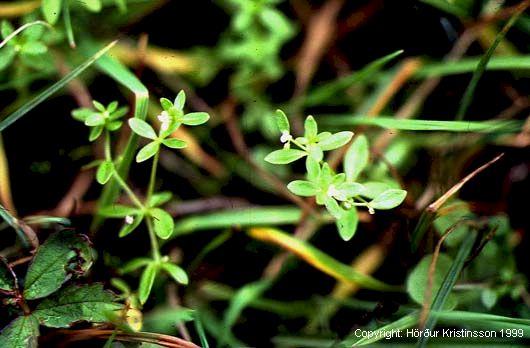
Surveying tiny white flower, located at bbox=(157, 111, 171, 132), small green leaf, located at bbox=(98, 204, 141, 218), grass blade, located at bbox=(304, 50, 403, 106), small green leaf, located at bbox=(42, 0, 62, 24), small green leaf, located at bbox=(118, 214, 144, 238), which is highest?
grass blade, located at bbox=(304, 50, 403, 106)

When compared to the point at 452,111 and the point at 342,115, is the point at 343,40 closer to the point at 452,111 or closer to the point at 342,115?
the point at 342,115

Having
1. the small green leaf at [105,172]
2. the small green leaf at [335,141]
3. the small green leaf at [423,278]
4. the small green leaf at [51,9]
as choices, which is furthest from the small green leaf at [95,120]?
the small green leaf at [423,278]

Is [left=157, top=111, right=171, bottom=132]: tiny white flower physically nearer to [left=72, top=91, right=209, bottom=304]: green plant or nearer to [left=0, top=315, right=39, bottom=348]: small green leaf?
[left=72, top=91, right=209, bottom=304]: green plant

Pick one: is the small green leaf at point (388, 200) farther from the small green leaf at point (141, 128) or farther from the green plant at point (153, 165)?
the small green leaf at point (141, 128)

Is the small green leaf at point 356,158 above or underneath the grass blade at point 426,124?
underneath

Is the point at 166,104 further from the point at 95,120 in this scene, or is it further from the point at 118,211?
the point at 118,211

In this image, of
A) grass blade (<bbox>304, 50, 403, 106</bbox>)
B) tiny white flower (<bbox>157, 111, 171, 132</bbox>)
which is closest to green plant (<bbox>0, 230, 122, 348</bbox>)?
tiny white flower (<bbox>157, 111, 171, 132</bbox>)

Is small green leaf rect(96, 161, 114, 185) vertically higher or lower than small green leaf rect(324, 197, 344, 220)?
lower
